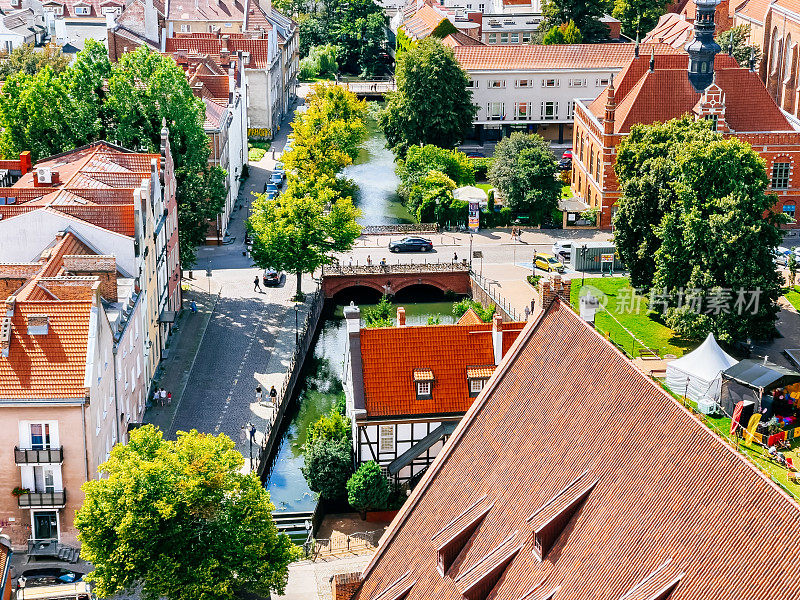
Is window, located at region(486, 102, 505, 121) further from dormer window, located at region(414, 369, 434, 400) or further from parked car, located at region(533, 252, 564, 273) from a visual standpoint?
dormer window, located at region(414, 369, 434, 400)

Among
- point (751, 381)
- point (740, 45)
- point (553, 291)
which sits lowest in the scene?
point (751, 381)

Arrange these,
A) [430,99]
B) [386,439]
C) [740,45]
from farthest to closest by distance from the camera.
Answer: [740,45] < [430,99] < [386,439]

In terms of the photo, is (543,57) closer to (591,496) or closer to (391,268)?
(391,268)

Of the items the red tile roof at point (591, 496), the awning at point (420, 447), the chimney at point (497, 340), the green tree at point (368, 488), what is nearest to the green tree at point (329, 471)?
the green tree at point (368, 488)

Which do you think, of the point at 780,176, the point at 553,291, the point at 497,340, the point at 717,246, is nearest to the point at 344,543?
the point at 497,340

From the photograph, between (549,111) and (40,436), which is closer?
(40,436)

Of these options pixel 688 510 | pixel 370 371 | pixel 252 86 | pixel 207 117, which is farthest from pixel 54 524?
pixel 252 86

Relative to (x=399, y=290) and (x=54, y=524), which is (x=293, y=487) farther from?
(x=399, y=290)

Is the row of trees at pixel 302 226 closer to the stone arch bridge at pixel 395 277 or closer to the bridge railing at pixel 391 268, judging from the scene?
the bridge railing at pixel 391 268
